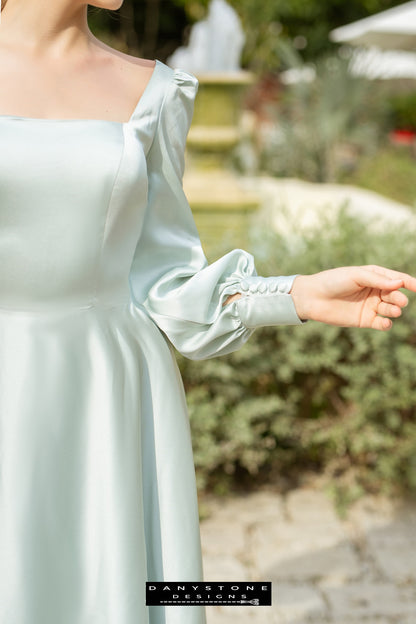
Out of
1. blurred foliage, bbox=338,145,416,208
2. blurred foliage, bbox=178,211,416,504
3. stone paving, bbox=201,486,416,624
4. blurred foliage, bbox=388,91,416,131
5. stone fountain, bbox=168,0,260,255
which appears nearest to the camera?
stone paving, bbox=201,486,416,624

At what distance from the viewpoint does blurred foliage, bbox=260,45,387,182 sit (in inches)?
500

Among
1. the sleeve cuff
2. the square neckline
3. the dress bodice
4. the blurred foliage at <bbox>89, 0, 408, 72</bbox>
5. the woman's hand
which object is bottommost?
the woman's hand

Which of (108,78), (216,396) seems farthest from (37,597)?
(216,396)

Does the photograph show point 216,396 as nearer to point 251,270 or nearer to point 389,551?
point 389,551

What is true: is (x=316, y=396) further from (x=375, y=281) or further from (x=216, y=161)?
(x=375, y=281)

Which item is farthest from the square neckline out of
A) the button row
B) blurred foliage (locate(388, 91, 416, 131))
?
blurred foliage (locate(388, 91, 416, 131))

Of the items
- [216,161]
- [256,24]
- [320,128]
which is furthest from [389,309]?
[256,24]

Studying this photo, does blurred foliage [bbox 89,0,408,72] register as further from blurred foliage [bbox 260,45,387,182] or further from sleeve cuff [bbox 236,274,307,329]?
sleeve cuff [bbox 236,274,307,329]

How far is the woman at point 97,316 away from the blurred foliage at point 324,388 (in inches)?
79.6

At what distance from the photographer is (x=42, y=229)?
4.58 ft

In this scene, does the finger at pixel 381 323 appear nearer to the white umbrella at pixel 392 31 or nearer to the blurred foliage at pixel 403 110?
the white umbrella at pixel 392 31

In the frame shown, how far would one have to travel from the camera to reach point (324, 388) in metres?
3.89

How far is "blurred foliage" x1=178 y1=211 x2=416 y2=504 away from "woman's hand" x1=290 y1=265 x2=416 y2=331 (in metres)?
2.12

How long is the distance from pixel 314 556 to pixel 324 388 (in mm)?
818
